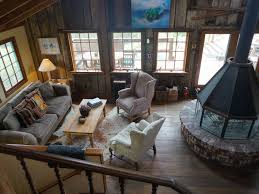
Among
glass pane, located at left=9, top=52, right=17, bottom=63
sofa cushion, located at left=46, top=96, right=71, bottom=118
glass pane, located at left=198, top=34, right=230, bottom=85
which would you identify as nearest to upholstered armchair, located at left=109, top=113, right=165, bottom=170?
sofa cushion, located at left=46, top=96, right=71, bottom=118

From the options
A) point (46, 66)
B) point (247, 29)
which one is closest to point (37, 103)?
point (46, 66)

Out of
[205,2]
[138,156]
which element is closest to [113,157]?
[138,156]

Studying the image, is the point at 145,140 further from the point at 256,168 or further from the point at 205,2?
the point at 205,2

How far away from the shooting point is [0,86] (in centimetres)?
461

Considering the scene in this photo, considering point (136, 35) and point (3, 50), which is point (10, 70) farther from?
point (136, 35)

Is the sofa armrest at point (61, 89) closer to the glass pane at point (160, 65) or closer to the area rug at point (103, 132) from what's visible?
the area rug at point (103, 132)

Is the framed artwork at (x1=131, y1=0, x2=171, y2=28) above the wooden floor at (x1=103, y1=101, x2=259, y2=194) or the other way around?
above

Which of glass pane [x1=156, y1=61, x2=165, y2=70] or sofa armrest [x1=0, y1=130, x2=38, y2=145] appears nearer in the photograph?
sofa armrest [x1=0, y1=130, x2=38, y2=145]

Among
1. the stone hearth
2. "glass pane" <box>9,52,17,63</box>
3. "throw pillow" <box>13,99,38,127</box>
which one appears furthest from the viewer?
"glass pane" <box>9,52,17,63</box>

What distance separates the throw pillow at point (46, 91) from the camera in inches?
194

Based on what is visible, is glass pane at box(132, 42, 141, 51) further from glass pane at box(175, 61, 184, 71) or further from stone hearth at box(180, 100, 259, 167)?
stone hearth at box(180, 100, 259, 167)

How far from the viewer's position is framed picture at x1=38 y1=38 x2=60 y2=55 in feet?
17.8

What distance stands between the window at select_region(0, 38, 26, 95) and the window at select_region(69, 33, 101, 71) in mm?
1390

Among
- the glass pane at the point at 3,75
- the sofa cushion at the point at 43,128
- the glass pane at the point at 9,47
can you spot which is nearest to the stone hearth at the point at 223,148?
the sofa cushion at the point at 43,128
